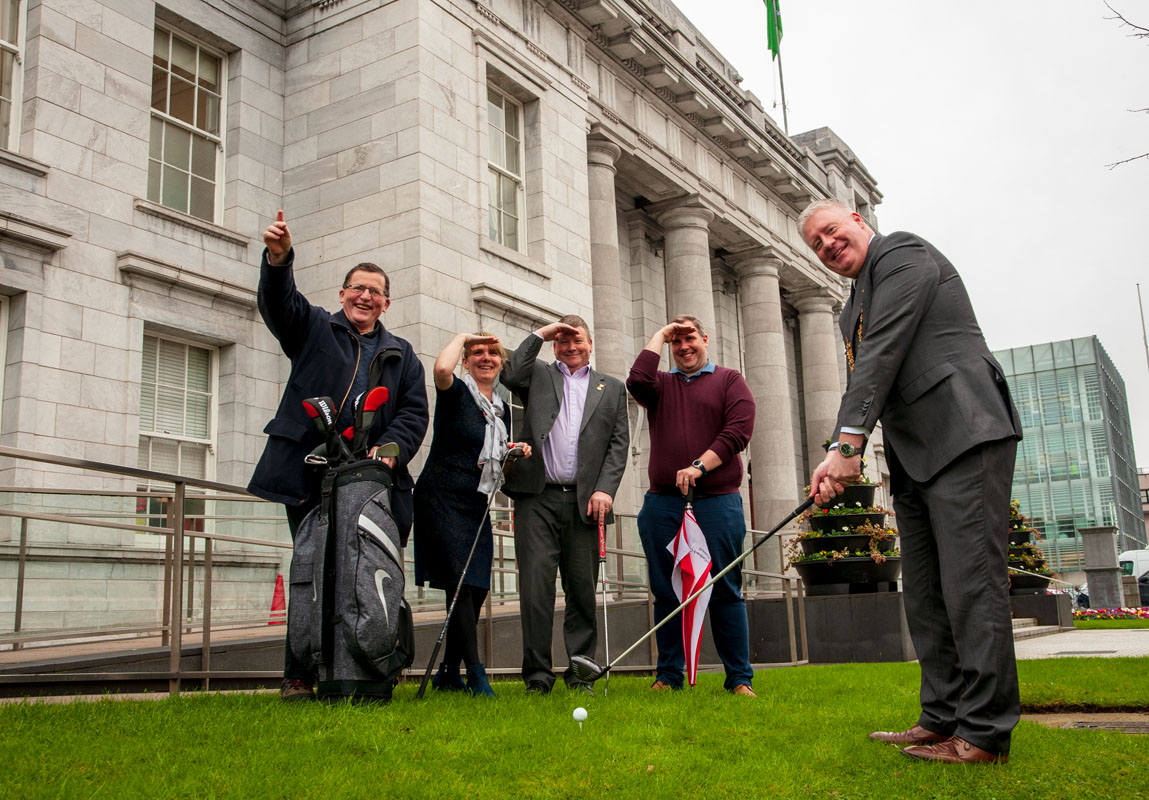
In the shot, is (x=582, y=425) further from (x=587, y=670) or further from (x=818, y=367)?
(x=818, y=367)

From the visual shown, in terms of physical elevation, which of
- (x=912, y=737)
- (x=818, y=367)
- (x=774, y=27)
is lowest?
(x=912, y=737)

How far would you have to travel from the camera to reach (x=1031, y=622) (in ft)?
53.4

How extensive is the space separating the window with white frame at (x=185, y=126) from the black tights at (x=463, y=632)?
935 cm

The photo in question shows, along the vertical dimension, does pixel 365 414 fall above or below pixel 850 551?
above

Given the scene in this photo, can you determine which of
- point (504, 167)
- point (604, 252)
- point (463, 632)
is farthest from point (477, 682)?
point (604, 252)

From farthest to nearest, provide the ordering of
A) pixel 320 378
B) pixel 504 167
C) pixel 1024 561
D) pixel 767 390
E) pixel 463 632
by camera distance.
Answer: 1. pixel 767 390
2. pixel 1024 561
3. pixel 504 167
4. pixel 463 632
5. pixel 320 378

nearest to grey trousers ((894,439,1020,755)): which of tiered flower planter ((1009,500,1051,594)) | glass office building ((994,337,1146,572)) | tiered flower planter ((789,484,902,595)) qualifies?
tiered flower planter ((789,484,902,595))

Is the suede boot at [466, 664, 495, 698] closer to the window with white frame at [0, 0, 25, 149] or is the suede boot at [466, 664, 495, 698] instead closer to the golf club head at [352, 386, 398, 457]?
the golf club head at [352, 386, 398, 457]

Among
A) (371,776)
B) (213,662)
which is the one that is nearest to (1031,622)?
(213,662)

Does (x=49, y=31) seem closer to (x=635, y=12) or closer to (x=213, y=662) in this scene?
(x=213, y=662)

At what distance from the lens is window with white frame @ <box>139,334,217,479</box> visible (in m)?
12.6

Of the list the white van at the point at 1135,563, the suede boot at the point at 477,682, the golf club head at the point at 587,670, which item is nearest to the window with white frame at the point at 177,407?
the suede boot at the point at 477,682

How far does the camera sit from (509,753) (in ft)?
12.7

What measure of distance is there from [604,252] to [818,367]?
37.4 ft
